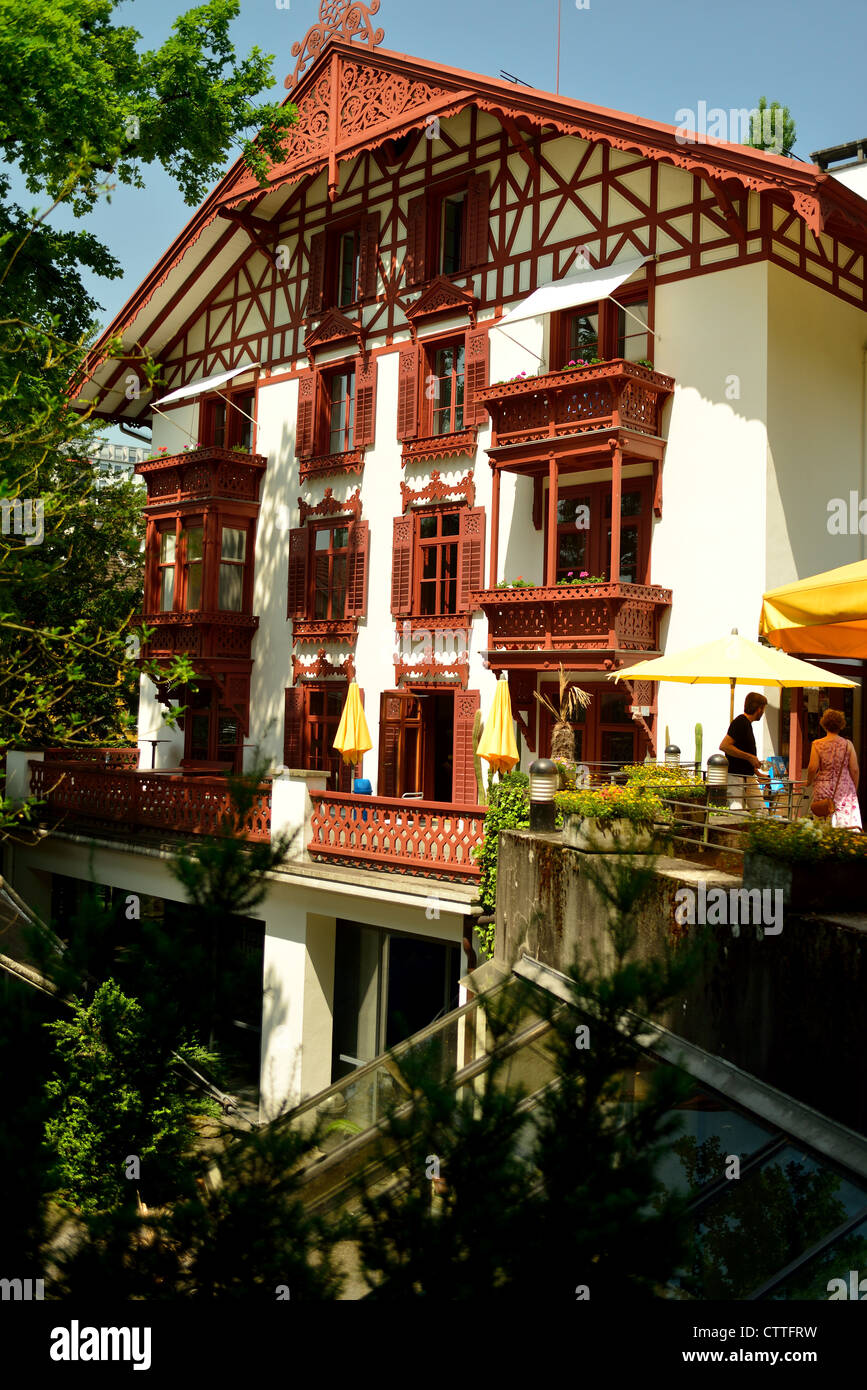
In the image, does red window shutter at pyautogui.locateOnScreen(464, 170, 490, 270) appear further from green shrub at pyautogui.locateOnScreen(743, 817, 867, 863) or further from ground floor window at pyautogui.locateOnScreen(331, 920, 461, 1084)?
green shrub at pyautogui.locateOnScreen(743, 817, 867, 863)

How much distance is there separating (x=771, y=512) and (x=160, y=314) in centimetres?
1599

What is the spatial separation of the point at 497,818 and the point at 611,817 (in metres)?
4.13

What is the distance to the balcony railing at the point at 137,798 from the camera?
1859 cm

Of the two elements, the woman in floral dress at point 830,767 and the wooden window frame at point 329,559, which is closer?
the woman in floral dress at point 830,767

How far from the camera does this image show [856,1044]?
20.2 ft

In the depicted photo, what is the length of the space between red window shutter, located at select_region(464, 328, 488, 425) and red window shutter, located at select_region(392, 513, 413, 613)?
2274 mm

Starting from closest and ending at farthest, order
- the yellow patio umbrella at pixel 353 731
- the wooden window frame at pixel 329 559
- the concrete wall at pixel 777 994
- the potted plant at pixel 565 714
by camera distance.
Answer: the concrete wall at pixel 777 994
the potted plant at pixel 565 714
the yellow patio umbrella at pixel 353 731
the wooden window frame at pixel 329 559

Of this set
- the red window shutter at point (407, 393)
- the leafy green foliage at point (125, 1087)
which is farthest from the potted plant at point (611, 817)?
the red window shutter at point (407, 393)

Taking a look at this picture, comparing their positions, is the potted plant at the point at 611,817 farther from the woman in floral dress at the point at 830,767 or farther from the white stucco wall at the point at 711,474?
the white stucco wall at the point at 711,474

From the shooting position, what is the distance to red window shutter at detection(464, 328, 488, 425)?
20.4m

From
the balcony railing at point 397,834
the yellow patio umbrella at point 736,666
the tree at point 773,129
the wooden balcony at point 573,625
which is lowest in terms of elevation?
the balcony railing at point 397,834

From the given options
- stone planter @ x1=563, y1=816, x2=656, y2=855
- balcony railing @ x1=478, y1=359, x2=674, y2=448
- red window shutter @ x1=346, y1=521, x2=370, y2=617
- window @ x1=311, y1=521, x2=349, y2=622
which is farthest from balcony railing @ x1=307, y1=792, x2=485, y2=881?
window @ x1=311, y1=521, x2=349, y2=622

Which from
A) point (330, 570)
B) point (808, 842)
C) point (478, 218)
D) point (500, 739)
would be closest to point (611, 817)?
point (808, 842)

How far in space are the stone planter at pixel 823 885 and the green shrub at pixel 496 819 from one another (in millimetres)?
6880
